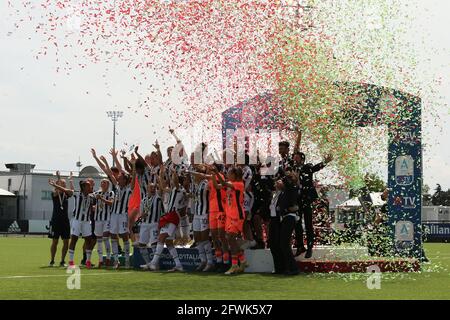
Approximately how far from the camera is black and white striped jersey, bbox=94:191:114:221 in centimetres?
1783

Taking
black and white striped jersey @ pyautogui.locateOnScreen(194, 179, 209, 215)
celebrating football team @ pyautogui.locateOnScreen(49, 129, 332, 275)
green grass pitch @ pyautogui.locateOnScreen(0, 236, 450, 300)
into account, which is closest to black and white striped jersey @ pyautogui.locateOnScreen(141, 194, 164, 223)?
celebrating football team @ pyautogui.locateOnScreen(49, 129, 332, 275)

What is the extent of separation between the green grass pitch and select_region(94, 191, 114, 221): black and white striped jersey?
7.61 ft

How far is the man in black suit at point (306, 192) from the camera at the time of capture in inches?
598

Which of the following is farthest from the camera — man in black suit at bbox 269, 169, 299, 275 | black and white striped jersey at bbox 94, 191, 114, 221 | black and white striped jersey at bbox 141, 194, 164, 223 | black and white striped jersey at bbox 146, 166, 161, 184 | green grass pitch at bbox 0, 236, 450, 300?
black and white striped jersey at bbox 94, 191, 114, 221

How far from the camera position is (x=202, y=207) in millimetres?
15672

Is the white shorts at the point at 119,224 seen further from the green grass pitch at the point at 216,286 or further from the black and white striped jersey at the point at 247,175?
the black and white striped jersey at the point at 247,175

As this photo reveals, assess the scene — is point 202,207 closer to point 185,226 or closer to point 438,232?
point 185,226

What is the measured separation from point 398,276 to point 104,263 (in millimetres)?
6641

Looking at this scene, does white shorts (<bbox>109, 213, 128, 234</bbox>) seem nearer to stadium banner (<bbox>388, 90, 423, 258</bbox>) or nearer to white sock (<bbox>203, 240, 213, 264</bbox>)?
white sock (<bbox>203, 240, 213, 264</bbox>)

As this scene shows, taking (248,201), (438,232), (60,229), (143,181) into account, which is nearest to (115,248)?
(143,181)

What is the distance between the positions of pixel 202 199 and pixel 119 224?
2.42m
